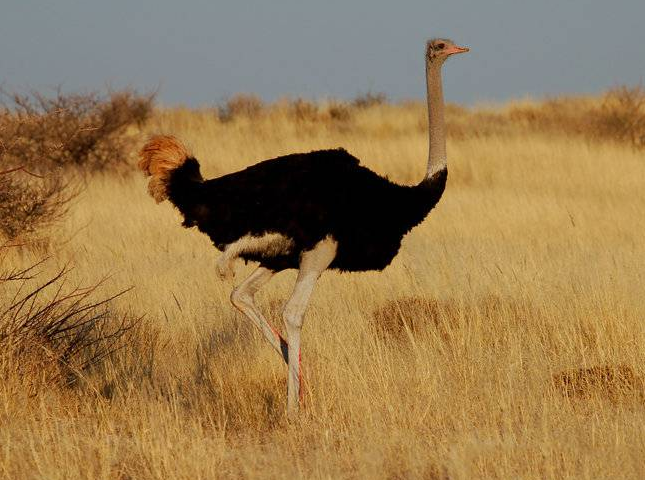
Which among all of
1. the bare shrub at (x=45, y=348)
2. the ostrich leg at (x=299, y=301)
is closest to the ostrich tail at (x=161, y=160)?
the bare shrub at (x=45, y=348)

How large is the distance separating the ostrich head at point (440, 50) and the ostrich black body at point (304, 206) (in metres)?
1.11

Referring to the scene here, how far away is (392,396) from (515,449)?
87cm

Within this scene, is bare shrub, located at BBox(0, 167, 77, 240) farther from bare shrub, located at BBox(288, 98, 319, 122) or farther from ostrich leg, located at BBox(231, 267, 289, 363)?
bare shrub, located at BBox(288, 98, 319, 122)

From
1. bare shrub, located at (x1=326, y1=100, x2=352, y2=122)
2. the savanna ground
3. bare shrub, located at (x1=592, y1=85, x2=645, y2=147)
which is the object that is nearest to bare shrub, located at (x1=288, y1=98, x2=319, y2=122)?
bare shrub, located at (x1=326, y1=100, x2=352, y2=122)

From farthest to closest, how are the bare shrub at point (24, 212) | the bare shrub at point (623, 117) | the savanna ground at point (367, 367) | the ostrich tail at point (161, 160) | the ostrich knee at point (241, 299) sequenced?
the bare shrub at point (623, 117), the bare shrub at point (24, 212), the ostrich knee at point (241, 299), the ostrich tail at point (161, 160), the savanna ground at point (367, 367)

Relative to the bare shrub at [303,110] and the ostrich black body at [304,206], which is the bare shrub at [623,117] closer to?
the bare shrub at [303,110]

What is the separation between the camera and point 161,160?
5473 millimetres

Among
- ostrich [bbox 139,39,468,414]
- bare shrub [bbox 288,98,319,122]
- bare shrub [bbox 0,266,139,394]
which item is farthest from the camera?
bare shrub [bbox 288,98,319,122]

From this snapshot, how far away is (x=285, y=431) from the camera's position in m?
4.91

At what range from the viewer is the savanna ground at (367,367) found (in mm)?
4293

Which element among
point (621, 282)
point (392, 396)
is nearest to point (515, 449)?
point (392, 396)

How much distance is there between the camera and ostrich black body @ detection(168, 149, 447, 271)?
204 inches

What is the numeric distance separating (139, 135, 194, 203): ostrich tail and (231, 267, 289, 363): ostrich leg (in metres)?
0.61

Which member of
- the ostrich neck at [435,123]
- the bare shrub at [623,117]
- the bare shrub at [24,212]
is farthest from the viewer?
the bare shrub at [623,117]
